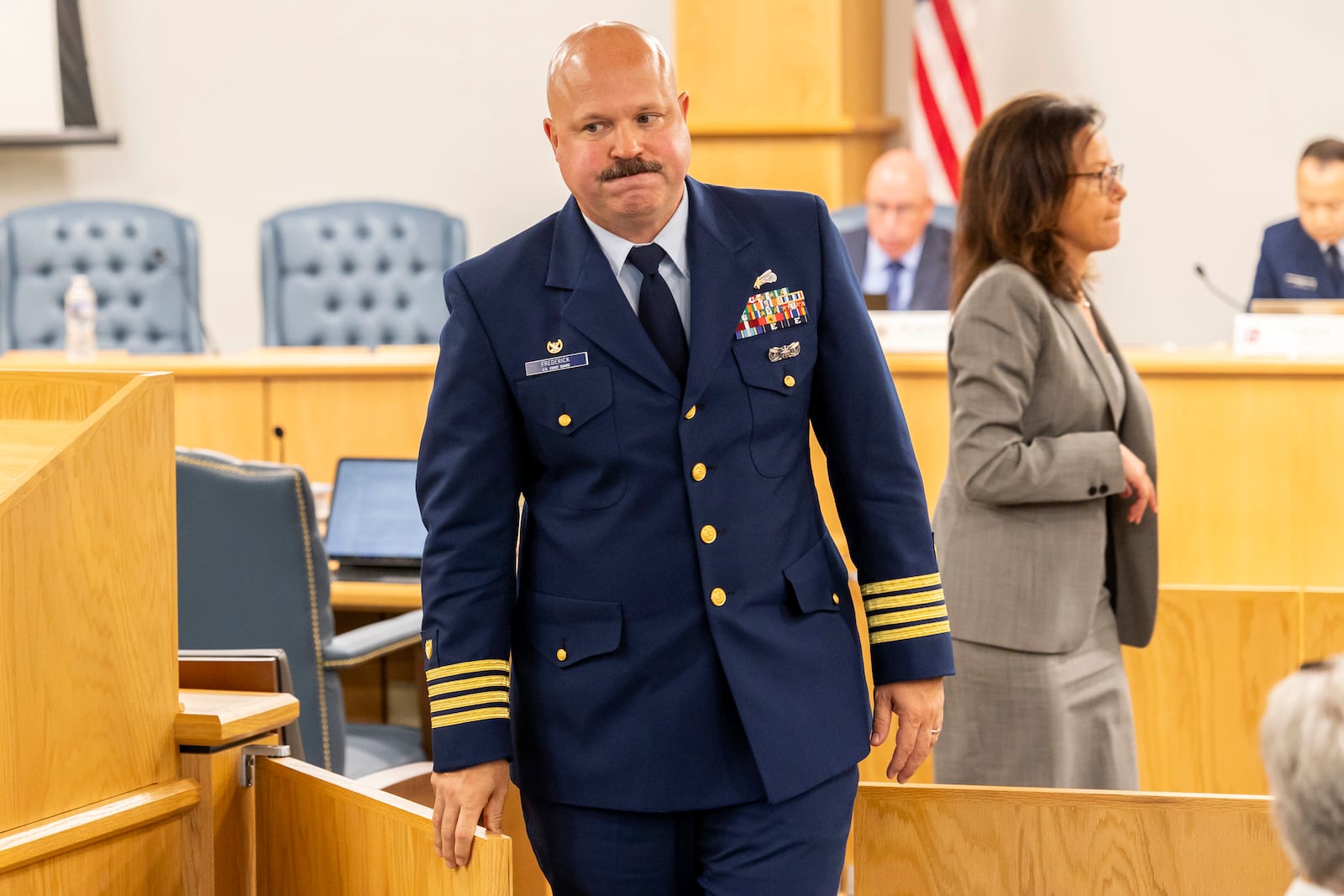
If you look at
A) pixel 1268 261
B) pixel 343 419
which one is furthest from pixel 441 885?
pixel 1268 261

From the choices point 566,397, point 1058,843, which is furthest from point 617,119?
point 1058,843

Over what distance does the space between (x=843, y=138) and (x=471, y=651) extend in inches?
203

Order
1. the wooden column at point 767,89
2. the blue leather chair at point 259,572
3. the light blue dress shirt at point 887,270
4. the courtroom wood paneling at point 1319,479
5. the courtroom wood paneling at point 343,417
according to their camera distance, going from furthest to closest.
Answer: the wooden column at point 767,89, the light blue dress shirt at point 887,270, the courtroom wood paneling at point 343,417, the courtroom wood paneling at point 1319,479, the blue leather chair at point 259,572

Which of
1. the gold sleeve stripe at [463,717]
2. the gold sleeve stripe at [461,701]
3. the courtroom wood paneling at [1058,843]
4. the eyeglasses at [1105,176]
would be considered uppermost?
the eyeglasses at [1105,176]

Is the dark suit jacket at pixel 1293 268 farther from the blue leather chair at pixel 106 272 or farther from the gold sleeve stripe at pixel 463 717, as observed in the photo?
the gold sleeve stripe at pixel 463 717

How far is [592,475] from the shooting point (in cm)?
149

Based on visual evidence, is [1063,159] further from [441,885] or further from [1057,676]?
[441,885]

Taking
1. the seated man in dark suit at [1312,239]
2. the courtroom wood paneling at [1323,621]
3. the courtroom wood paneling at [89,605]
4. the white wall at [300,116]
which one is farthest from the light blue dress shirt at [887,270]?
the courtroom wood paneling at [89,605]

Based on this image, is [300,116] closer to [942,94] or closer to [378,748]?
[942,94]

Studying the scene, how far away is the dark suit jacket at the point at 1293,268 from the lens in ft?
18.1

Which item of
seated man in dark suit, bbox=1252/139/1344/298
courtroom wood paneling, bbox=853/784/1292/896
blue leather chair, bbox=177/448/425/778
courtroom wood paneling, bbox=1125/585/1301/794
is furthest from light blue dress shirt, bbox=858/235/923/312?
courtroom wood paneling, bbox=853/784/1292/896

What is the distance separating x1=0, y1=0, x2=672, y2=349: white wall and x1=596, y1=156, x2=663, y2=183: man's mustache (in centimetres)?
587

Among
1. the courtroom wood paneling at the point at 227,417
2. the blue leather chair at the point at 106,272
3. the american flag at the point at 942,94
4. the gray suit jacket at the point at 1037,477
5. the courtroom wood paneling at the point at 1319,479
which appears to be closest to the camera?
the gray suit jacket at the point at 1037,477

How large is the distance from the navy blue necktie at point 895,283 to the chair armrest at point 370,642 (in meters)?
3.11
